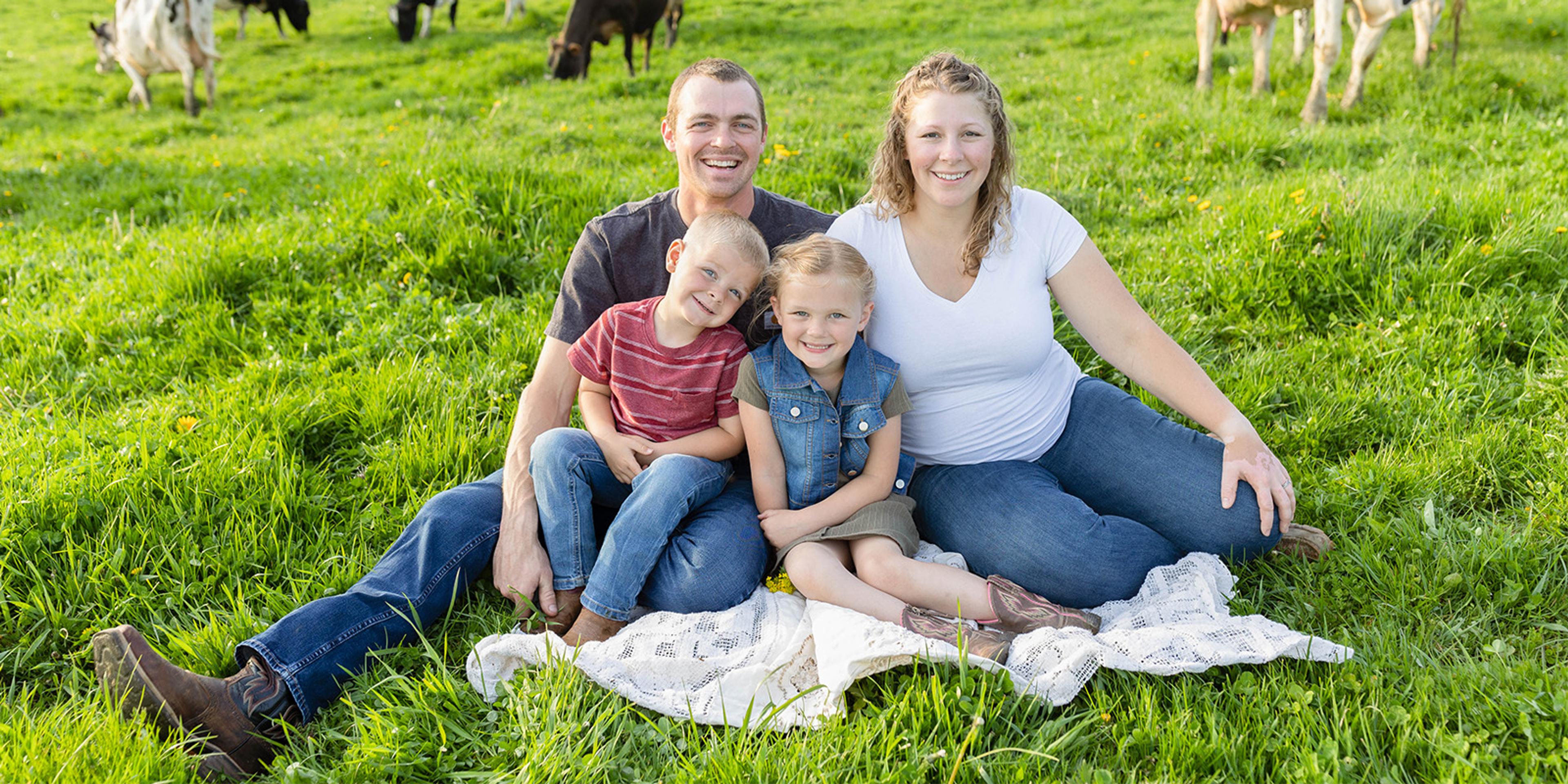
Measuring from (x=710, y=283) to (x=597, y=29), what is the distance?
1097cm

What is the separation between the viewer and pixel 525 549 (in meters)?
2.67

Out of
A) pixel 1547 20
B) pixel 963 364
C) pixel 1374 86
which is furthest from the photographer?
pixel 1547 20

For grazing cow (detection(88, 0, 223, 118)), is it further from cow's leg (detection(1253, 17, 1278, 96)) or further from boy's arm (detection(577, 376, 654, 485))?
cow's leg (detection(1253, 17, 1278, 96))

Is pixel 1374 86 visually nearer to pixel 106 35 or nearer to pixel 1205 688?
pixel 1205 688

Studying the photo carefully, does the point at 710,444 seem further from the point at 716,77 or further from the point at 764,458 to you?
the point at 716,77

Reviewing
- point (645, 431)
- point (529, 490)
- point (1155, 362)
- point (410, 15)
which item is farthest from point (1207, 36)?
point (410, 15)

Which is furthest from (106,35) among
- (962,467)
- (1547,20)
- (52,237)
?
(1547,20)

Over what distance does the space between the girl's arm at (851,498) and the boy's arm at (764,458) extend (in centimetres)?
3

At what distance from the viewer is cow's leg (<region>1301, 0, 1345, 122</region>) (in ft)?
22.0

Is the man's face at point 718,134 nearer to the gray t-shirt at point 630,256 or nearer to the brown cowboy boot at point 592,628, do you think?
the gray t-shirt at point 630,256

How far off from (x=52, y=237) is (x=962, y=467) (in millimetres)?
5770

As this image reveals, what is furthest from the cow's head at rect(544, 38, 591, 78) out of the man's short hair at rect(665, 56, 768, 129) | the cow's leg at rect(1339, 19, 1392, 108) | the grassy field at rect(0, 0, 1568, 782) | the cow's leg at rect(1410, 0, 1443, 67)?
the man's short hair at rect(665, 56, 768, 129)

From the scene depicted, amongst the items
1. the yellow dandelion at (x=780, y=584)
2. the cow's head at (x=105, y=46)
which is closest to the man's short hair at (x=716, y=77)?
the yellow dandelion at (x=780, y=584)

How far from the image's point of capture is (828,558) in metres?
2.58
